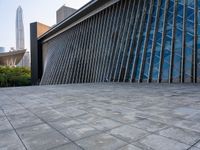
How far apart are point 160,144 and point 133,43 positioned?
16.2 meters

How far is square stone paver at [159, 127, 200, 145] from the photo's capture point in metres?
2.72

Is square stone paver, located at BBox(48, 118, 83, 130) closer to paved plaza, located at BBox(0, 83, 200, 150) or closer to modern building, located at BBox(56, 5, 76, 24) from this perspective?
paved plaza, located at BBox(0, 83, 200, 150)


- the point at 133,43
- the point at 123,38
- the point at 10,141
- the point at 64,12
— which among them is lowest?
the point at 10,141

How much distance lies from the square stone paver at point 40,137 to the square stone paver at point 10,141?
0.09 m

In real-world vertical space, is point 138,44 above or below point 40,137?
above

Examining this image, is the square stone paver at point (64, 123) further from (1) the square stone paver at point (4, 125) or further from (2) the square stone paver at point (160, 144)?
(2) the square stone paver at point (160, 144)

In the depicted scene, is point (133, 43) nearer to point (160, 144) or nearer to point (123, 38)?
point (123, 38)

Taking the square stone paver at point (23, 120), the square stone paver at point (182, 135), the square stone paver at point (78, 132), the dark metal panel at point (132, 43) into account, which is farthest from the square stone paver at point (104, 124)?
the dark metal panel at point (132, 43)

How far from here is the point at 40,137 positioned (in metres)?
2.93

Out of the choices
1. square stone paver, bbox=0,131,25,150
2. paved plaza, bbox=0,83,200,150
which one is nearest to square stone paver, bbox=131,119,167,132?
paved plaza, bbox=0,83,200,150

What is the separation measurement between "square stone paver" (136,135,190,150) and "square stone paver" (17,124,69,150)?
121cm

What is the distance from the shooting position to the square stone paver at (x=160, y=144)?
2498mm

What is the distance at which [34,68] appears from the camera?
45.3 metres

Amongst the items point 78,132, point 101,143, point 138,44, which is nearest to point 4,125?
point 78,132
